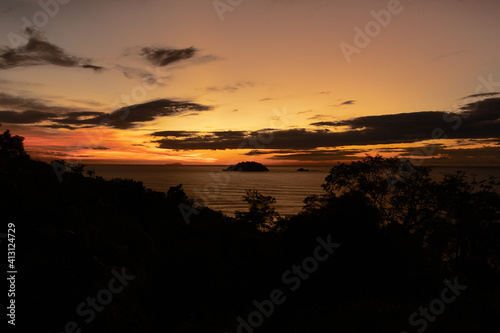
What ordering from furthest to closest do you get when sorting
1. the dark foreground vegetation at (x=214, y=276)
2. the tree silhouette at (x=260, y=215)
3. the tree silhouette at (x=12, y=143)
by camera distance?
1. the tree silhouette at (x=260, y=215)
2. the tree silhouette at (x=12, y=143)
3. the dark foreground vegetation at (x=214, y=276)

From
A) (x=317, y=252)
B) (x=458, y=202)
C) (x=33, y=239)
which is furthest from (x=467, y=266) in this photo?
(x=33, y=239)

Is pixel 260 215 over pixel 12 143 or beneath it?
beneath

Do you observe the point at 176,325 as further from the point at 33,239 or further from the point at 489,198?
the point at 489,198

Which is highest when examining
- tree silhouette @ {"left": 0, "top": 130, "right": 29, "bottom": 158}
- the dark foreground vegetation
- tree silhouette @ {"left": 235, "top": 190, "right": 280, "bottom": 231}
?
tree silhouette @ {"left": 0, "top": 130, "right": 29, "bottom": 158}

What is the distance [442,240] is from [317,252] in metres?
16.9

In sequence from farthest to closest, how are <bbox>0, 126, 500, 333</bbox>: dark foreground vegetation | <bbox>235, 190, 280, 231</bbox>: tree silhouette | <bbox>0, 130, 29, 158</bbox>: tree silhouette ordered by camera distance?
<bbox>235, 190, 280, 231</bbox>: tree silhouette → <bbox>0, 130, 29, 158</bbox>: tree silhouette → <bbox>0, 126, 500, 333</bbox>: dark foreground vegetation

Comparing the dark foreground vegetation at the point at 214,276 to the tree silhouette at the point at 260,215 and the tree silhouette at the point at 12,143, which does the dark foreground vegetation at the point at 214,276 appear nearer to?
the tree silhouette at the point at 12,143

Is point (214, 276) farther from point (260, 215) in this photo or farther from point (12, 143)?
point (260, 215)

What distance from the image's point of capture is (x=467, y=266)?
29.5 metres

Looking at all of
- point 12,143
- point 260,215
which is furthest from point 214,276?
point 260,215

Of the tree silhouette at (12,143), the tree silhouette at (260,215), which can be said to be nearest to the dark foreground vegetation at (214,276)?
the tree silhouette at (12,143)

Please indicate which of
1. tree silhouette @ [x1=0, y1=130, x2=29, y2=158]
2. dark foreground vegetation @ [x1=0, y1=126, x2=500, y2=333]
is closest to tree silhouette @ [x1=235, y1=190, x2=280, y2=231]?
dark foreground vegetation @ [x1=0, y1=126, x2=500, y2=333]

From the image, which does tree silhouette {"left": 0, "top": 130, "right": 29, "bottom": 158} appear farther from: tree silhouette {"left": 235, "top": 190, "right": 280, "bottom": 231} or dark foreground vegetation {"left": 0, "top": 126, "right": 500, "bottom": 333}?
tree silhouette {"left": 235, "top": 190, "right": 280, "bottom": 231}

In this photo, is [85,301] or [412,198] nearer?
[85,301]
